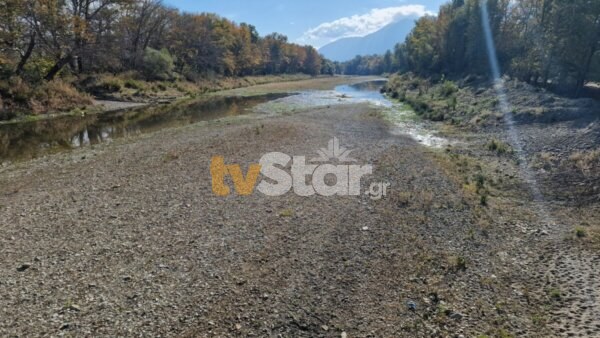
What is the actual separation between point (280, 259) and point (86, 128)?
24806 millimetres

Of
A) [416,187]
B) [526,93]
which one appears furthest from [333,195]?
[526,93]

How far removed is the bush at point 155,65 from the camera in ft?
181

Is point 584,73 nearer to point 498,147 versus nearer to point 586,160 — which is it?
point 498,147

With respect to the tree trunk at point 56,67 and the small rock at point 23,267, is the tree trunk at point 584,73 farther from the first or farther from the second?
the tree trunk at point 56,67

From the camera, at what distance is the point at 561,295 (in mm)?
7816

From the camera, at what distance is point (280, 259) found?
9156 mm

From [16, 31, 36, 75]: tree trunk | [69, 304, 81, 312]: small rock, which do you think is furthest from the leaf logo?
[16, 31, 36, 75]: tree trunk

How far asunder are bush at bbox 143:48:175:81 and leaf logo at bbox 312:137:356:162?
148 ft

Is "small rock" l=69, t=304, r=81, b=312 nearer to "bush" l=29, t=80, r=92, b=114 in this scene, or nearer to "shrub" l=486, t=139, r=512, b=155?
"shrub" l=486, t=139, r=512, b=155

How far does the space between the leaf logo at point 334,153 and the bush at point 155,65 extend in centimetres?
4508

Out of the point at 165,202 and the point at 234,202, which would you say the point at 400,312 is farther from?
the point at 165,202

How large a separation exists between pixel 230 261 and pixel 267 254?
3.38 feet

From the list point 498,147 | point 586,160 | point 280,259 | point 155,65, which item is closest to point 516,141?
point 498,147

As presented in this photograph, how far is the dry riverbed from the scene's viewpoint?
6.96m
